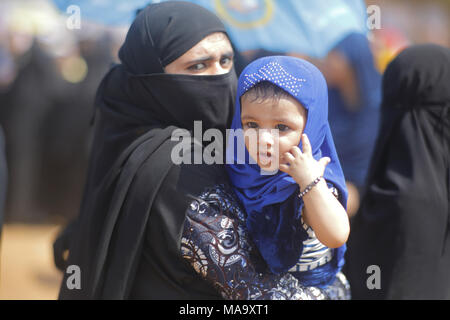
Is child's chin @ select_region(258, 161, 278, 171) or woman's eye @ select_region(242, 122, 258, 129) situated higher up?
woman's eye @ select_region(242, 122, 258, 129)

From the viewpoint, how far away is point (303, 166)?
155cm

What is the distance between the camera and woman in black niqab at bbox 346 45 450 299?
7.27 feet

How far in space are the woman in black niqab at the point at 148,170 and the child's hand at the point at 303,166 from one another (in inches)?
14.5

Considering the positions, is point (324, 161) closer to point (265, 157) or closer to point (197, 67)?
point (265, 157)

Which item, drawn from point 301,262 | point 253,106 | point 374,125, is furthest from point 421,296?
point 374,125

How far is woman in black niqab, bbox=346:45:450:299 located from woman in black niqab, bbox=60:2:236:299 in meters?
0.82

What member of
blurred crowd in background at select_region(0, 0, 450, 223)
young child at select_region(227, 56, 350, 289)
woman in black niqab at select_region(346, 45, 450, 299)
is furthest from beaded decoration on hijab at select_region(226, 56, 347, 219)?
blurred crowd in background at select_region(0, 0, 450, 223)

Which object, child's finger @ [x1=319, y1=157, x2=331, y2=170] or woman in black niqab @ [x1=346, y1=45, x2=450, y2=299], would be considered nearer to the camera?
child's finger @ [x1=319, y1=157, x2=331, y2=170]

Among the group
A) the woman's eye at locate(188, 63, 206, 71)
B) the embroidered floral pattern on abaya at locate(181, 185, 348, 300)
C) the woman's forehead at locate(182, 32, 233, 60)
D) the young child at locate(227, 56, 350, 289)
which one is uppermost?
the woman's forehead at locate(182, 32, 233, 60)

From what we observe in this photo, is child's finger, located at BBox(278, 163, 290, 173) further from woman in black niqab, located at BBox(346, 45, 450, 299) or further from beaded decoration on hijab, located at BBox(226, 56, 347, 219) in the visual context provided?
woman in black niqab, located at BBox(346, 45, 450, 299)

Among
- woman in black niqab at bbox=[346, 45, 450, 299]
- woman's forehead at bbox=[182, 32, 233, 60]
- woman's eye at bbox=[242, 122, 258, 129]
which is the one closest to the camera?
woman's eye at bbox=[242, 122, 258, 129]

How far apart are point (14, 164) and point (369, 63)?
17.0 ft

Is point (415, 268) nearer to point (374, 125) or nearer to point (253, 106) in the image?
point (253, 106)

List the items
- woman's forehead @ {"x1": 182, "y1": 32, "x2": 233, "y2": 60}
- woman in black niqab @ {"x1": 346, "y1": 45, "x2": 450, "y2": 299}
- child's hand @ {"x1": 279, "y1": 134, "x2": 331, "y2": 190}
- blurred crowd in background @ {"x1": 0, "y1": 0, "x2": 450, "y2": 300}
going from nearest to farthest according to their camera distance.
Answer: child's hand @ {"x1": 279, "y1": 134, "x2": 331, "y2": 190}, woman's forehead @ {"x1": 182, "y1": 32, "x2": 233, "y2": 60}, woman in black niqab @ {"x1": 346, "y1": 45, "x2": 450, "y2": 299}, blurred crowd in background @ {"x1": 0, "y1": 0, "x2": 450, "y2": 300}
